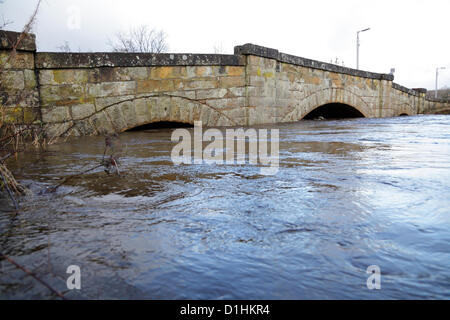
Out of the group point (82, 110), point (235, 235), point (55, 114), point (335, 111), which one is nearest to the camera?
point (235, 235)

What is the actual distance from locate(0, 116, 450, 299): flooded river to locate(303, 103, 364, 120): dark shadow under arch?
10.8 m

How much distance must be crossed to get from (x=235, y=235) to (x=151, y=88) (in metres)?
5.40

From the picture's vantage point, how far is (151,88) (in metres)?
6.29

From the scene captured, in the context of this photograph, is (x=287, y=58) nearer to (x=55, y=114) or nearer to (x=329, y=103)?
(x=329, y=103)

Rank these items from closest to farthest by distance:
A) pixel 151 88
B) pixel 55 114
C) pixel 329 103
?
pixel 55 114 → pixel 151 88 → pixel 329 103

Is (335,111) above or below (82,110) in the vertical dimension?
above

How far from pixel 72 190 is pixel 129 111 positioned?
439cm

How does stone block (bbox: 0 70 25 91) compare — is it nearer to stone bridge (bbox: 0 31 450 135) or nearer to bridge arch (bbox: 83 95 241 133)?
stone bridge (bbox: 0 31 450 135)

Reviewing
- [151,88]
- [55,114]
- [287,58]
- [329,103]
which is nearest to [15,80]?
[55,114]

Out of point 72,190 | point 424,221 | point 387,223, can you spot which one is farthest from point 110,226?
point 424,221

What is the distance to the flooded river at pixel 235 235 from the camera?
36.3 inches

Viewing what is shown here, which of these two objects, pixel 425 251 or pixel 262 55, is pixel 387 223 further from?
pixel 262 55

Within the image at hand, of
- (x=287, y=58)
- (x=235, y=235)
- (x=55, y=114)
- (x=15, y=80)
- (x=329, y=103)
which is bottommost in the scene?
(x=235, y=235)

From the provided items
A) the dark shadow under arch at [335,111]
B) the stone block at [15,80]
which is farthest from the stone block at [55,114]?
the dark shadow under arch at [335,111]
